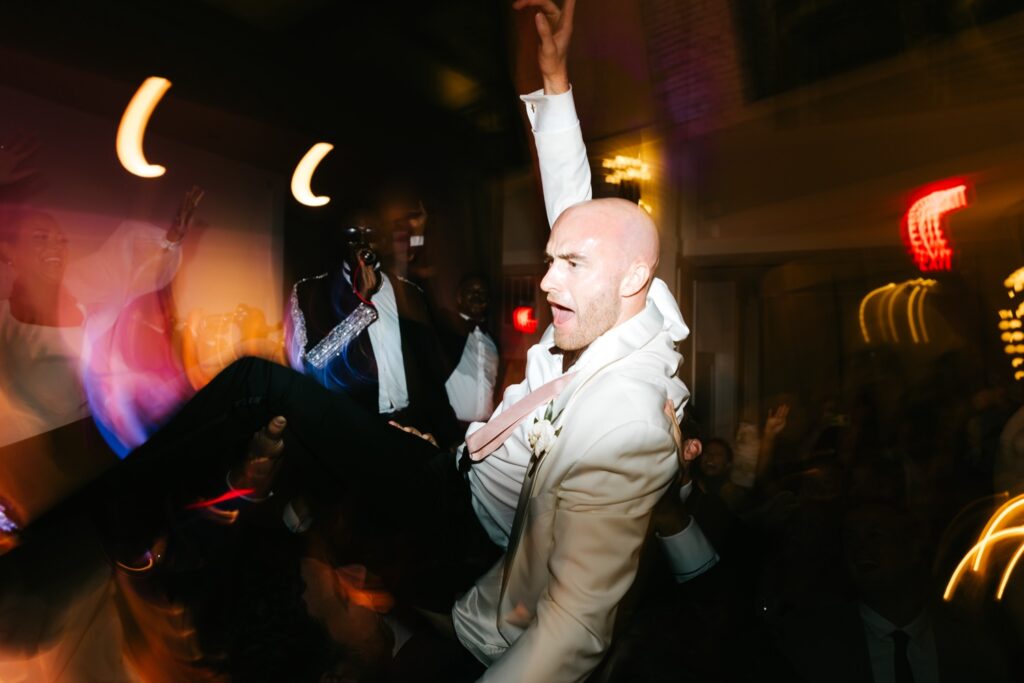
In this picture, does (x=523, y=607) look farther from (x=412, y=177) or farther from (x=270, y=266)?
(x=412, y=177)

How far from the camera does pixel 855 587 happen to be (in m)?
1.28

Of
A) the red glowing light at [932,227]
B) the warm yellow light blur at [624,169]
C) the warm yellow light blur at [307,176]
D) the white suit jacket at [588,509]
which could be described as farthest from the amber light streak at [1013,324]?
the warm yellow light blur at [307,176]

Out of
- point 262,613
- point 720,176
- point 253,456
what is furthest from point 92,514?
point 720,176

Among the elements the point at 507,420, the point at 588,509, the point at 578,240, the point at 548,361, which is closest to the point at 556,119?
the point at 578,240

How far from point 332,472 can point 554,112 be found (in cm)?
100

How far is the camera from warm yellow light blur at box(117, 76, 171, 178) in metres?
1.62

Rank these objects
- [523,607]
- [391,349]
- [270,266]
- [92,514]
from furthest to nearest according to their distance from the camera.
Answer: [391,349]
[270,266]
[92,514]
[523,607]

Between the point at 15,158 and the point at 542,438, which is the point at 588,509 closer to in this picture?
the point at 542,438

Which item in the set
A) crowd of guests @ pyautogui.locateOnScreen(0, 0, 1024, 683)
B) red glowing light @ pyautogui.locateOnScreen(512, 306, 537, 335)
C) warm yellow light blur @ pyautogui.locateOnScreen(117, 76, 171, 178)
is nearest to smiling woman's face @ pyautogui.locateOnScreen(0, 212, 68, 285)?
crowd of guests @ pyautogui.locateOnScreen(0, 0, 1024, 683)

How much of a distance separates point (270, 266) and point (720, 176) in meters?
2.17

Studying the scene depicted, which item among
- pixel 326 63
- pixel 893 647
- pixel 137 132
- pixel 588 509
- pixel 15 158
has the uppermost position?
pixel 326 63

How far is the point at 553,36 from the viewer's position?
107 centimetres

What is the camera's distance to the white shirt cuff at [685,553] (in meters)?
Answer: 1.23

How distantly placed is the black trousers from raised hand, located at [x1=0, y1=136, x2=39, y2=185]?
35.1 inches
